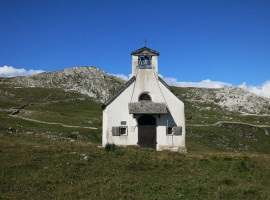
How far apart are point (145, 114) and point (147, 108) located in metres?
1.18

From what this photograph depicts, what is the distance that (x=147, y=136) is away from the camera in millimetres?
30656

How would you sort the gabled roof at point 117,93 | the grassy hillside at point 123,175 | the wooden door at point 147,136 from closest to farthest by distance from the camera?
the grassy hillside at point 123,175 < the gabled roof at point 117,93 < the wooden door at point 147,136

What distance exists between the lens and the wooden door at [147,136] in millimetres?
30609

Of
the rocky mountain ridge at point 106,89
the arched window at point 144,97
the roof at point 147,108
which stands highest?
the rocky mountain ridge at point 106,89

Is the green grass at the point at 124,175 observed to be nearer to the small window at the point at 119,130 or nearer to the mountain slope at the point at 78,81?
the small window at the point at 119,130

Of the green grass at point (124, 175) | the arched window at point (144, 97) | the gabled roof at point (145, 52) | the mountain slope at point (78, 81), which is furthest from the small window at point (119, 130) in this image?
the mountain slope at point (78, 81)

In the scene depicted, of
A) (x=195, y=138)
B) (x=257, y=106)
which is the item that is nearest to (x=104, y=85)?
(x=257, y=106)

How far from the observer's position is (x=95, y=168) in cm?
1784

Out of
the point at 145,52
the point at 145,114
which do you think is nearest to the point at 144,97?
the point at 145,114

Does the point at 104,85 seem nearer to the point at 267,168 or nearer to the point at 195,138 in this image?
the point at 195,138

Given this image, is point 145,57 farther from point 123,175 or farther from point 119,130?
point 123,175

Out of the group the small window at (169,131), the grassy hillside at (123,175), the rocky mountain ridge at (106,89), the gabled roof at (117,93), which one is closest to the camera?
the grassy hillside at (123,175)

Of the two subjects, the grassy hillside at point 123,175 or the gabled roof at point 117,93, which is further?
the gabled roof at point 117,93

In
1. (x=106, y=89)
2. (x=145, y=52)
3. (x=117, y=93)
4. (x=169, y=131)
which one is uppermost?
(x=106, y=89)
